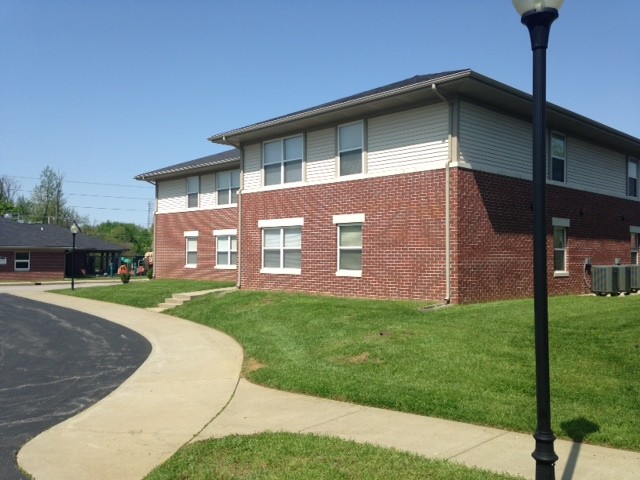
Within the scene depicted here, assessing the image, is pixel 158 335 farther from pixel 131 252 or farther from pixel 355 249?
pixel 131 252

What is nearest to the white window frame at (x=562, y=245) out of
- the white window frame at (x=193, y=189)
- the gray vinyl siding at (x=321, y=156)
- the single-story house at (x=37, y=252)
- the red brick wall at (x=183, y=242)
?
the gray vinyl siding at (x=321, y=156)

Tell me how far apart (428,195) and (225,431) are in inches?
394

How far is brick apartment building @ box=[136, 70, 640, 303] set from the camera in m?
14.9

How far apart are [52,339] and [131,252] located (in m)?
66.4

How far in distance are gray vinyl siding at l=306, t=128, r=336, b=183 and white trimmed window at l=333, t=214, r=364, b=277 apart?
59.5 inches

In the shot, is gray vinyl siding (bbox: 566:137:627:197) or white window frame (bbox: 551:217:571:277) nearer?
white window frame (bbox: 551:217:571:277)

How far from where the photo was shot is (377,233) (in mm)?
16297

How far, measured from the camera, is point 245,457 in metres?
5.45

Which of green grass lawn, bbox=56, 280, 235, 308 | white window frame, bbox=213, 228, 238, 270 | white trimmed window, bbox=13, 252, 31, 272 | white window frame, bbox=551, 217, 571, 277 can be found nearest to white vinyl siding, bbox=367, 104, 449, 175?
white window frame, bbox=551, 217, 571, 277

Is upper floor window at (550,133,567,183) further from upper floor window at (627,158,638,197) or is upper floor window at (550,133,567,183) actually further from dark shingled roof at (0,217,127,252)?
dark shingled roof at (0,217,127,252)

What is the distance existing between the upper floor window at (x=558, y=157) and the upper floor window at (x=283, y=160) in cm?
802

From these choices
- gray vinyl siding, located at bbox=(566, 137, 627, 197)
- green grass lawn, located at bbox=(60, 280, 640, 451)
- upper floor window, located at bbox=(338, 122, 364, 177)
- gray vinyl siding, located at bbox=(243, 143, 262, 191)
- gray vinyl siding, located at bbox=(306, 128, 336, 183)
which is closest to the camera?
green grass lawn, located at bbox=(60, 280, 640, 451)

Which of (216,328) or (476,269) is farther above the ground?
(476,269)

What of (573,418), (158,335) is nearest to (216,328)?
(158,335)
